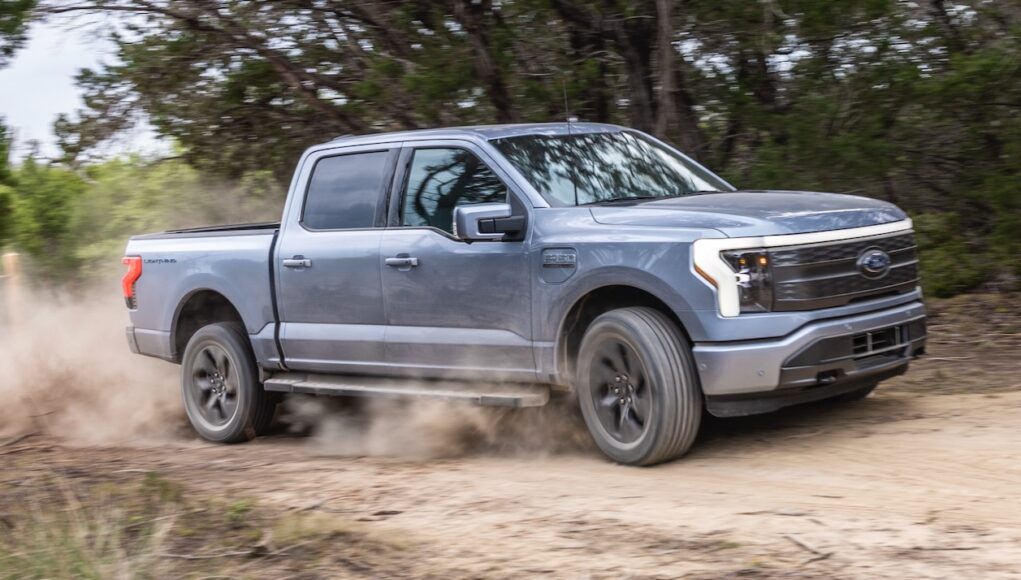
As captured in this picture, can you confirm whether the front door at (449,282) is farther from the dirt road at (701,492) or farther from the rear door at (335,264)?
the dirt road at (701,492)

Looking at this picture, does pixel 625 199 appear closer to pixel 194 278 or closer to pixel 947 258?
pixel 194 278

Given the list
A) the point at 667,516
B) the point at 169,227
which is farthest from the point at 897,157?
the point at 169,227

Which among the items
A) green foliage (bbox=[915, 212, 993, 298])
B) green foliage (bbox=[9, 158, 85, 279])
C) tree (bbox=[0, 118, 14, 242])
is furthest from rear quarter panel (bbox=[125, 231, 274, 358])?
green foliage (bbox=[9, 158, 85, 279])

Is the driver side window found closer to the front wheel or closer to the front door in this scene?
the front door

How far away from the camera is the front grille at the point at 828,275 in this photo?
5.86 m

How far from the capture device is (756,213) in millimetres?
5980

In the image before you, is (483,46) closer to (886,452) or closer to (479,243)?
(479,243)

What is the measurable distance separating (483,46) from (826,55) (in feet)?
9.73

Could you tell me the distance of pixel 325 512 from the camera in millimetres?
5734

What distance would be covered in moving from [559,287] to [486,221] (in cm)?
53

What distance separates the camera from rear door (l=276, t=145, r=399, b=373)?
24.2 ft

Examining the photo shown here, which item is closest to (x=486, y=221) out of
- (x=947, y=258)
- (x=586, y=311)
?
(x=586, y=311)

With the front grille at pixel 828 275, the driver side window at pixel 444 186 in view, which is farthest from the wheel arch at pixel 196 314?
the front grille at pixel 828 275

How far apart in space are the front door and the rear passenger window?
0.25 m
